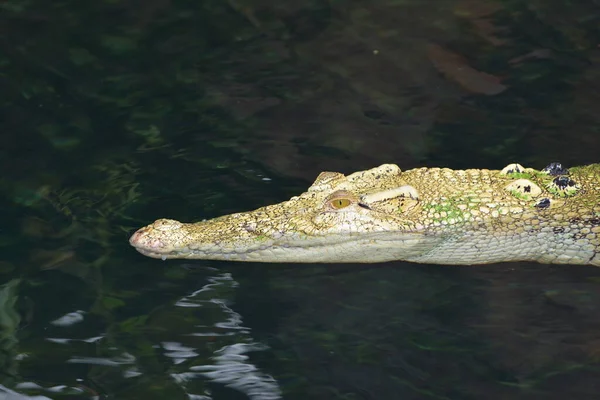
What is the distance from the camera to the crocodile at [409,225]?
5758 mm

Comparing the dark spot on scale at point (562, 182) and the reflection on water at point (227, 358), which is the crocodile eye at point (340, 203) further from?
the dark spot on scale at point (562, 182)

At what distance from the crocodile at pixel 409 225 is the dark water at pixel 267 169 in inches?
7.0

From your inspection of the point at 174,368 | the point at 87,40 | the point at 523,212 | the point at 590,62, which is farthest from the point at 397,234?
the point at 87,40

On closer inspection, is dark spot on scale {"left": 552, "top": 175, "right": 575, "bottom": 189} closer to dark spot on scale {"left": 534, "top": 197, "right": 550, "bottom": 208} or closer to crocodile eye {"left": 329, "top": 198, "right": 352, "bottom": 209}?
dark spot on scale {"left": 534, "top": 197, "right": 550, "bottom": 208}

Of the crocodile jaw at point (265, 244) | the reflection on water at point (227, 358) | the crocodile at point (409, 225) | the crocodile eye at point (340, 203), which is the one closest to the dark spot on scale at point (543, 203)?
the crocodile at point (409, 225)

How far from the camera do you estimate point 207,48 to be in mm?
8078

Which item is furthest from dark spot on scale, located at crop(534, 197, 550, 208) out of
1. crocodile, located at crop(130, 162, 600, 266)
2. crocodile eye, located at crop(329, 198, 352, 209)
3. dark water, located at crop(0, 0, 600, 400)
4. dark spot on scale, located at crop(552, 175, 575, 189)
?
crocodile eye, located at crop(329, 198, 352, 209)

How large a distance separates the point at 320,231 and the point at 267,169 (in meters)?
1.21

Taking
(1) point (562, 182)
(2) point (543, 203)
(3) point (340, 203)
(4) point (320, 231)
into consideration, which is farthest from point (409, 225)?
(1) point (562, 182)

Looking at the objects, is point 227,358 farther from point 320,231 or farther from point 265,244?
point 320,231

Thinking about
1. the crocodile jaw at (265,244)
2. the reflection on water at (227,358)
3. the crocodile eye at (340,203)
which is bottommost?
the reflection on water at (227,358)

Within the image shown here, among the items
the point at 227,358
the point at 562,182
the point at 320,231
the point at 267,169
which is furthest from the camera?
the point at 267,169

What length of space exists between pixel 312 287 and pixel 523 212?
154cm

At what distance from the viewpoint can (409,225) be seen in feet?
18.8
